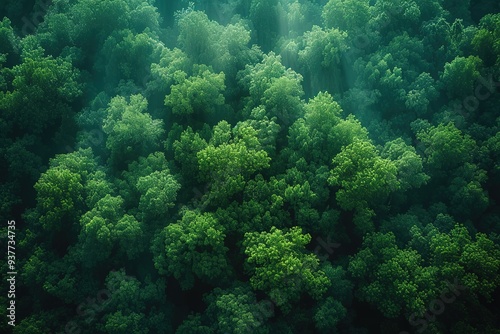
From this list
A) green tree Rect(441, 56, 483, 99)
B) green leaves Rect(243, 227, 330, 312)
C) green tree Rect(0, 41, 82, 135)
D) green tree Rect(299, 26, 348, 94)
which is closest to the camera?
green leaves Rect(243, 227, 330, 312)

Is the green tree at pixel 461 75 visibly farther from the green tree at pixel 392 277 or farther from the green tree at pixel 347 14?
the green tree at pixel 392 277

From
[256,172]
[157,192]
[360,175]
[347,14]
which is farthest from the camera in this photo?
[347,14]

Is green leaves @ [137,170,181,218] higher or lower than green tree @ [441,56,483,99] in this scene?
lower

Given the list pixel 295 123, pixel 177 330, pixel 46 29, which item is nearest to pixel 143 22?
pixel 46 29

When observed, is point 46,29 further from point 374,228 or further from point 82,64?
point 374,228

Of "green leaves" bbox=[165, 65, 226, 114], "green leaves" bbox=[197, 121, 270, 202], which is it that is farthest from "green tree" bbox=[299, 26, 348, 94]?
"green leaves" bbox=[197, 121, 270, 202]

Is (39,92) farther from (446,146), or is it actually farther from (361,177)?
(446,146)

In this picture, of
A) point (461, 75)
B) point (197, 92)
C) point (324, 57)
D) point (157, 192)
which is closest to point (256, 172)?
point (197, 92)

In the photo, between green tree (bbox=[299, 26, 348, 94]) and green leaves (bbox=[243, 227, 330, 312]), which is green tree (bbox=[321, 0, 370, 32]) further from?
green leaves (bbox=[243, 227, 330, 312])
